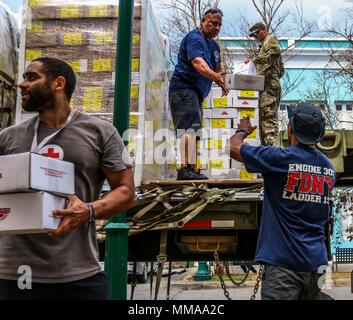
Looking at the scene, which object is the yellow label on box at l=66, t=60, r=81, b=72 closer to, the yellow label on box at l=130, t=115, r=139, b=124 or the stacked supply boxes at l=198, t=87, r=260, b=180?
the yellow label on box at l=130, t=115, r=139, b=124

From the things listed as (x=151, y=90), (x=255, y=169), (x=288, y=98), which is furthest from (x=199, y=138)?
(x=288, y=98)

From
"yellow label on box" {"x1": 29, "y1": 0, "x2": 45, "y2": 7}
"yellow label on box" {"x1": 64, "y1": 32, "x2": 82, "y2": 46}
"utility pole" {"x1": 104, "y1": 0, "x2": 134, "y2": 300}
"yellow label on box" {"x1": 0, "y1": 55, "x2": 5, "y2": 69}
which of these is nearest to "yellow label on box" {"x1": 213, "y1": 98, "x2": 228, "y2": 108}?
"yellow label on box" {"x1": 64, "y1": 32, "x2": 82, "y2": 46}

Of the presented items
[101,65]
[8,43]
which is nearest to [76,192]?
[101,65]

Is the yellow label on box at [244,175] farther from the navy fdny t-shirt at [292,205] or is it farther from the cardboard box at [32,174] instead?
the cardboard box at [32,174]

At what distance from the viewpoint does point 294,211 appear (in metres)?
3.54

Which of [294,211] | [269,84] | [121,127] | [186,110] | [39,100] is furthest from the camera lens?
[269,84]

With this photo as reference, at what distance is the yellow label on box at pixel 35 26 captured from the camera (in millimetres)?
5762

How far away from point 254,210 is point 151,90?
1905 mm

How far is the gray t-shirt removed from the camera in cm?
266

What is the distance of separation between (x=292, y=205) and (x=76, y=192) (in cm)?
149

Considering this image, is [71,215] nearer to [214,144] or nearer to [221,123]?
[214,144]

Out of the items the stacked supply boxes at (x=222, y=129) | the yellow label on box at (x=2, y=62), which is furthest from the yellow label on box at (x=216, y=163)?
the yellow label on box at (x=2, y=62)

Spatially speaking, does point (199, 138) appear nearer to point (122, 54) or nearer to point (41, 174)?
point (122, 54)

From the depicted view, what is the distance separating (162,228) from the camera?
4719mm
